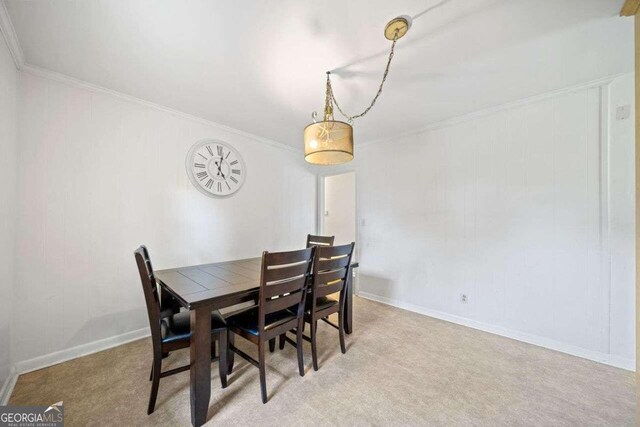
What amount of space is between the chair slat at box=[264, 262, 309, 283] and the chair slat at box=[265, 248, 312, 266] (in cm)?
5

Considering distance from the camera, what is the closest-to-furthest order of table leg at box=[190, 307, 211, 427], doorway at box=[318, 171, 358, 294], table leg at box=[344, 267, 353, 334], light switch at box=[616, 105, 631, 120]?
table leg at box=[190, 307, 211, 427], light switch at box=[616, 105, 631, 120], table leg at box=[344, 267, 353, 334], doorway at box=[318, 171, 358, 294]

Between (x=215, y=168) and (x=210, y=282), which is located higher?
(x=215, y=168)

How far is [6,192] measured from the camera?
1579 mm

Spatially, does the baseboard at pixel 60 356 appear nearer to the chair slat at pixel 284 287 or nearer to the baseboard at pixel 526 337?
the chair slat at pixel 284 287

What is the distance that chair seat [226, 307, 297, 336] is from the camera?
161 centimetres

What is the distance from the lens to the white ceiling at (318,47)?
1.34m

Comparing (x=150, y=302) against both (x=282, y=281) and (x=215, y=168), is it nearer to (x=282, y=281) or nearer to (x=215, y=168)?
(x=282, y=281)

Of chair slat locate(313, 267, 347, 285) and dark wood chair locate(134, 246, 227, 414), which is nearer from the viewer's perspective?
dark wood chair locate(134, 246, 227, 414)

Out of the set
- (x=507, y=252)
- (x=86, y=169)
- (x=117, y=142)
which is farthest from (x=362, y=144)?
(x=86, y=169)

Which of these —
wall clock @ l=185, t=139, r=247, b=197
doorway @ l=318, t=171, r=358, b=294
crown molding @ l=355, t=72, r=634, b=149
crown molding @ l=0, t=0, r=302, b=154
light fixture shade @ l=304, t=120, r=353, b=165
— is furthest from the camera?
doorway @ l=318, t=171, r=358, b=294

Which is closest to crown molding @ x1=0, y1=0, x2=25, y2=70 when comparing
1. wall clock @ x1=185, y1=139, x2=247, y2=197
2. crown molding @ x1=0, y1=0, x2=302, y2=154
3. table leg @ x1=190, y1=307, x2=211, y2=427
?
crown molding @ x1=0, y1=0, x2=302, y2=154

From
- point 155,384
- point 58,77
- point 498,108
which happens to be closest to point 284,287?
point 155,384

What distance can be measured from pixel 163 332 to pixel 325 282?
115 centimetres

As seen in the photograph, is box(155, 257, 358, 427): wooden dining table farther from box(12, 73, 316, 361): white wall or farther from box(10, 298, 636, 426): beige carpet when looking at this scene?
box(12, 73, 316, 361): white wall
